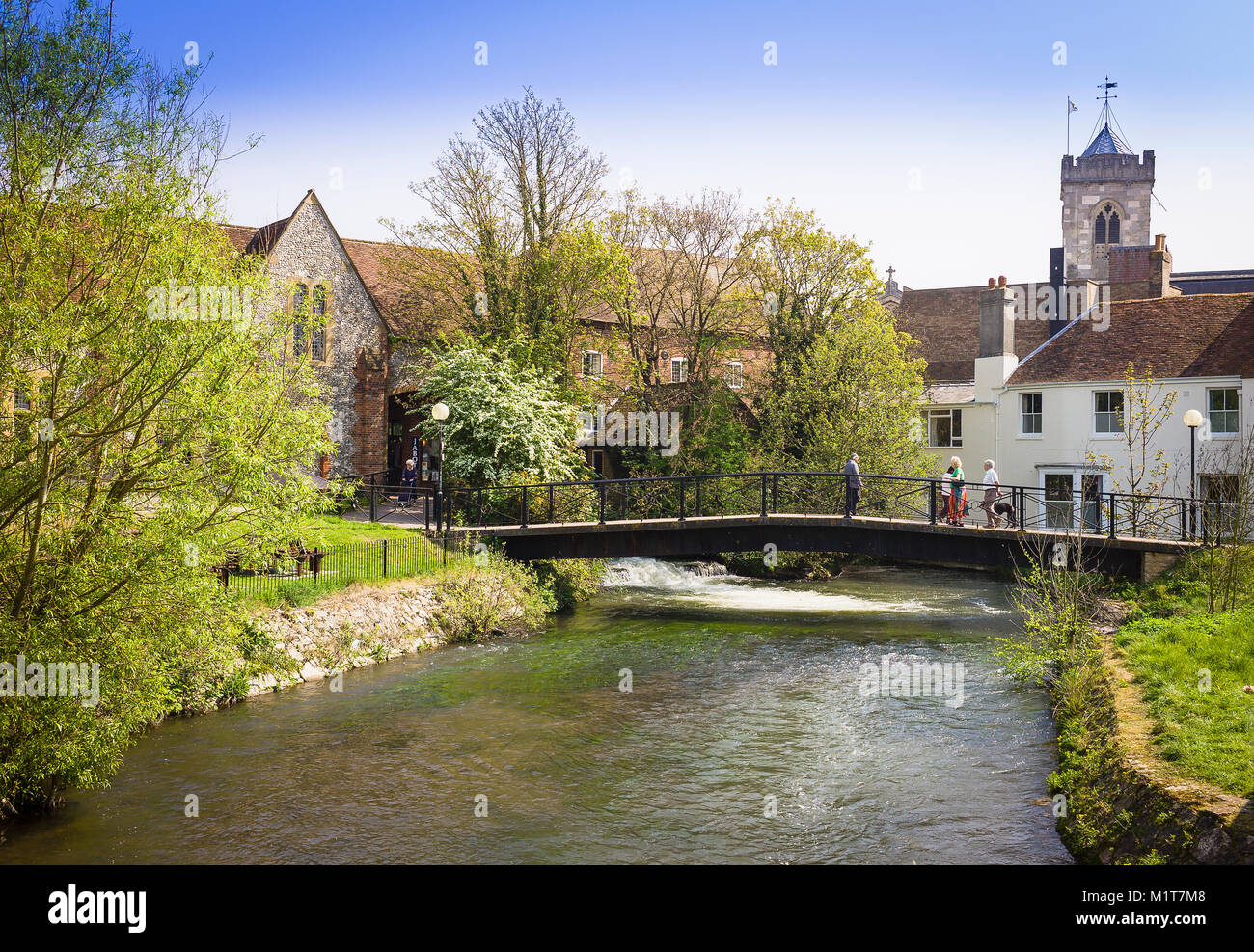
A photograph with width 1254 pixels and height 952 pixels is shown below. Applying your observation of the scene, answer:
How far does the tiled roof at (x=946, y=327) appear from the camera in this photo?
44.1m

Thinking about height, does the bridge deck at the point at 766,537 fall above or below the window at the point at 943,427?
below

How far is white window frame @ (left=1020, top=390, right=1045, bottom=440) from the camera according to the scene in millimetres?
35438

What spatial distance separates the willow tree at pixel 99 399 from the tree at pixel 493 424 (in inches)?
607

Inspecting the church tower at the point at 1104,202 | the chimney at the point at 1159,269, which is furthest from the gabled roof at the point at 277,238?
the church tower at the point at 1104,202

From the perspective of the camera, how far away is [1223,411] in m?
31.1

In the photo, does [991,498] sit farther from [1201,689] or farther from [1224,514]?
[1201,689]

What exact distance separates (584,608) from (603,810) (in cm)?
1519

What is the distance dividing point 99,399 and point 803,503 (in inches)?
934

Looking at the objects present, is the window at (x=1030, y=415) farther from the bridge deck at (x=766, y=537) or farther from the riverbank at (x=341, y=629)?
the riverbank at (x=341, y=629)

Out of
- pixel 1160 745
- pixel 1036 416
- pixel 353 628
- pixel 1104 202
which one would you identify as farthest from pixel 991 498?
pixel 1104 202

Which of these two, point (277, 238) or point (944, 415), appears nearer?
point (277, 238)
